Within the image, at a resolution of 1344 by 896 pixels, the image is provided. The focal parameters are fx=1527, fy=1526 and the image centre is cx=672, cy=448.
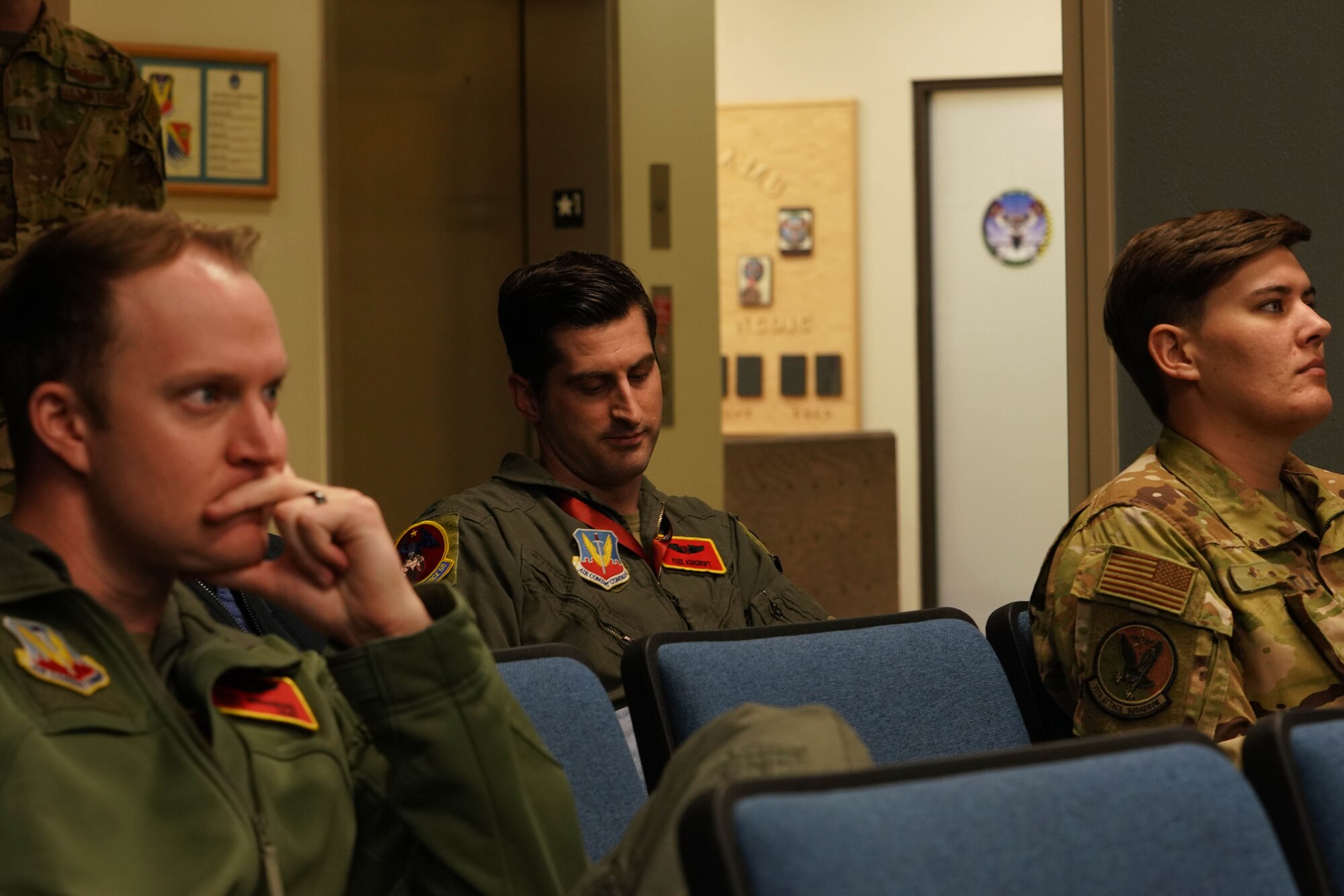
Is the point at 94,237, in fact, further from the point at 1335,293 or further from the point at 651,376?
the point at 1335,293

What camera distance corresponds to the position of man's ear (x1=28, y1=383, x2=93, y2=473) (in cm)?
120

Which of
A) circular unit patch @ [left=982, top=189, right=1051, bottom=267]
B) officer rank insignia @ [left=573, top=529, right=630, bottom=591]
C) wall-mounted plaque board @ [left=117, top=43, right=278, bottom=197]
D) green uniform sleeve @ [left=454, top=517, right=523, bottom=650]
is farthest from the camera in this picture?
circular unit patch @ [left=982, top=189, right=1051, bottom=267]

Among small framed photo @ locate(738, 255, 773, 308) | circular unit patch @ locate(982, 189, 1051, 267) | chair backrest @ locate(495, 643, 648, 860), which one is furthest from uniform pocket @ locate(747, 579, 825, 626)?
circular unit patch @ locate(982, 189, 1051, 267)

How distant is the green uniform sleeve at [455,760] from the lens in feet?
4.11

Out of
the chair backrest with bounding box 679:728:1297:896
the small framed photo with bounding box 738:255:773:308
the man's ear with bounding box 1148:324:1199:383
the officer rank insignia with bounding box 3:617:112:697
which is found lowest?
the chair backrest with bounding box 679:728:1297:896

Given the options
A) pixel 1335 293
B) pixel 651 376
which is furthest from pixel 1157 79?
pixel 651 376

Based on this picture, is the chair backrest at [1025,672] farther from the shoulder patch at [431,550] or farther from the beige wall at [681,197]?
the beige wall at [681,197]

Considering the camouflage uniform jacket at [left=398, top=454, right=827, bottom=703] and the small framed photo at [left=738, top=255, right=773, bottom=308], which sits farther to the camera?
the small framed photo at [left=738, top=255, right=773, bottom=308]

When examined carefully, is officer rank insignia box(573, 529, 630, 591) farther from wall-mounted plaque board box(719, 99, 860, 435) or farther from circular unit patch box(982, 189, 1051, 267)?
circular unit patch box(982, 189, 1051, 267)

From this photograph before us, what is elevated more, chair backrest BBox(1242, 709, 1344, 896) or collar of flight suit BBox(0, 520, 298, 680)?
collar of flight suit BBox(0, 520, 298, 680)

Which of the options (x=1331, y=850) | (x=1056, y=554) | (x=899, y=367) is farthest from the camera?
(x=899, y=367)

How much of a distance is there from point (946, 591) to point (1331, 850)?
5652 mm

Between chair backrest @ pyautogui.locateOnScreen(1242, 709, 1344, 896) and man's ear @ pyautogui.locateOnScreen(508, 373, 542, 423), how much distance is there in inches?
60.4

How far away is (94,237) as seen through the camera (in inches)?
48.7
